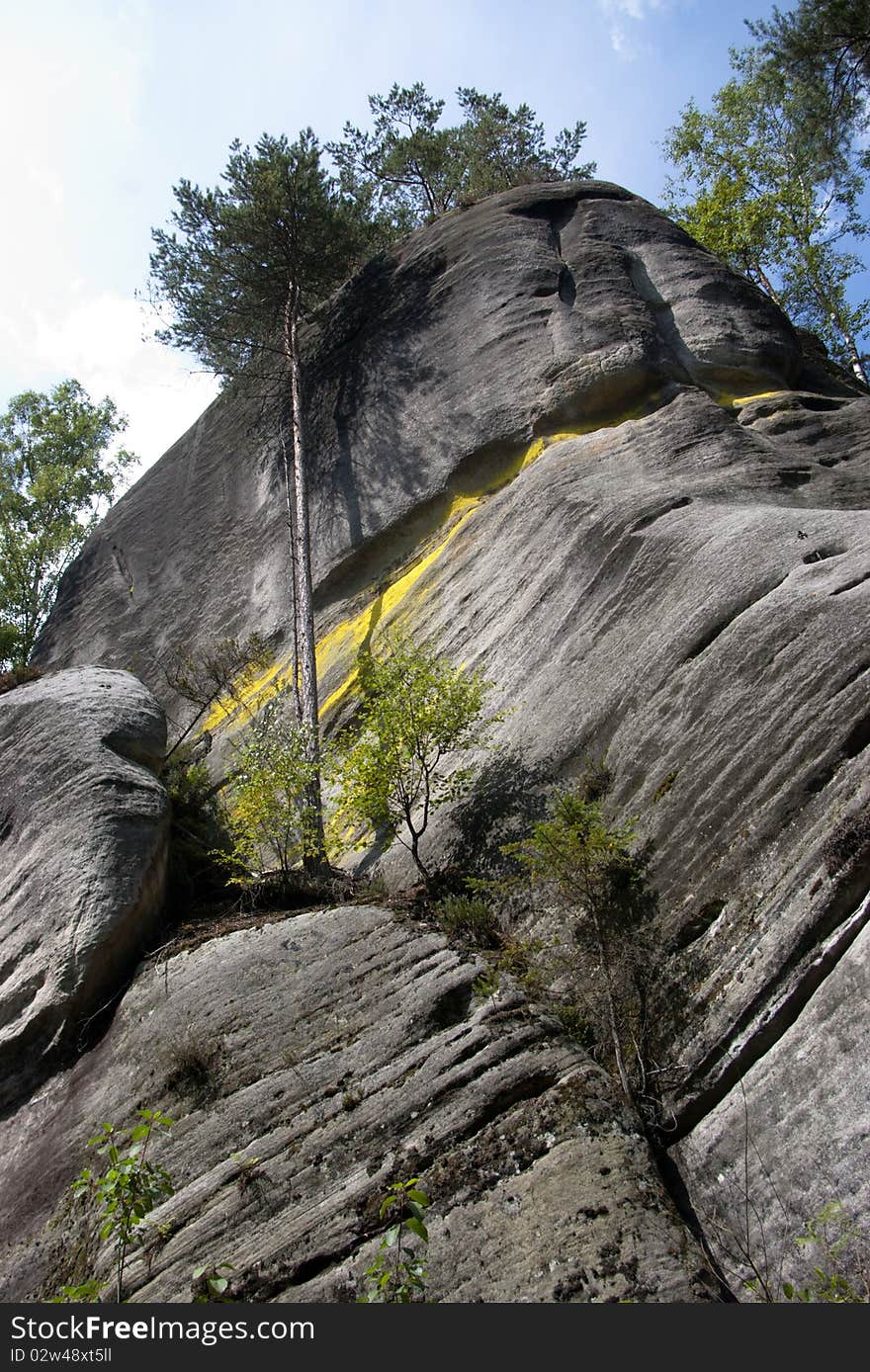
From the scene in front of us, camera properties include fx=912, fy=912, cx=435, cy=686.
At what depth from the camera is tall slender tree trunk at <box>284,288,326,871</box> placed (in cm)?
1016

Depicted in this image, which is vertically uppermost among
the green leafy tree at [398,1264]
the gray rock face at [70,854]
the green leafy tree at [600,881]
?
the green leafy tree at [600,881]

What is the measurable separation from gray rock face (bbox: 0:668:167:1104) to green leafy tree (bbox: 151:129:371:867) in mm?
7029

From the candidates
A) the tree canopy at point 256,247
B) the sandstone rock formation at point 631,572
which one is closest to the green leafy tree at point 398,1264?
the sandstone rock formation at point 631,572

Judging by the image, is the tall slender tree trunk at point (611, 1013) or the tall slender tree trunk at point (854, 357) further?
the tall slender tree trunk at point (854, 357)

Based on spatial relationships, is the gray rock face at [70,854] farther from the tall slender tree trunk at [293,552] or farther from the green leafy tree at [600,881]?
the green leafy tree at [600,881]

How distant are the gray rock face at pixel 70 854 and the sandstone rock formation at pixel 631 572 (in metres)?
2.74

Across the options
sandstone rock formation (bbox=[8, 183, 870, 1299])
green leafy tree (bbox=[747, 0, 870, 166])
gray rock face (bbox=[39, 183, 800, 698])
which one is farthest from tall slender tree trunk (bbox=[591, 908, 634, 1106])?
green leafy tree (bbox=[747, 0, 870, 166])

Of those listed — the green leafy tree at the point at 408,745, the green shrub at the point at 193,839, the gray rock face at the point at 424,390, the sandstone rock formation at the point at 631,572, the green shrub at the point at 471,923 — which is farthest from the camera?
the gray rock face at the point at 424,390

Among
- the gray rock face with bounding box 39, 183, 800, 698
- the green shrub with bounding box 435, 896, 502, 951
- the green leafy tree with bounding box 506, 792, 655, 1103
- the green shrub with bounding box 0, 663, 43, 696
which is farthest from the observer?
the green shrub with bounding box 0, 663, 43, 696

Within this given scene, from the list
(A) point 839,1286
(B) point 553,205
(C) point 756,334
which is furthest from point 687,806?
(B) point 553,205

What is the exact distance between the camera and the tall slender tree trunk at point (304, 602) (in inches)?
400

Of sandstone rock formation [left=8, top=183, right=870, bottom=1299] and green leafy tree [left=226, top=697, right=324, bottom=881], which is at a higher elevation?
sandstone rock formation [left=8, top=183, right=870, bottom=1299]

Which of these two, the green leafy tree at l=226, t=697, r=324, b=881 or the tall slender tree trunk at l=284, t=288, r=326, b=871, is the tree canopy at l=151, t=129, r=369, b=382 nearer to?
the tall slender tree trunk at l=284, t=288, r=326, b=871

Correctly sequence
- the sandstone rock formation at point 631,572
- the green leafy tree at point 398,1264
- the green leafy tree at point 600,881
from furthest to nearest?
the green leafy tree at point 600,881
the sandstone rock formation at point 631,572
the green leafy tree at point 398,1264
